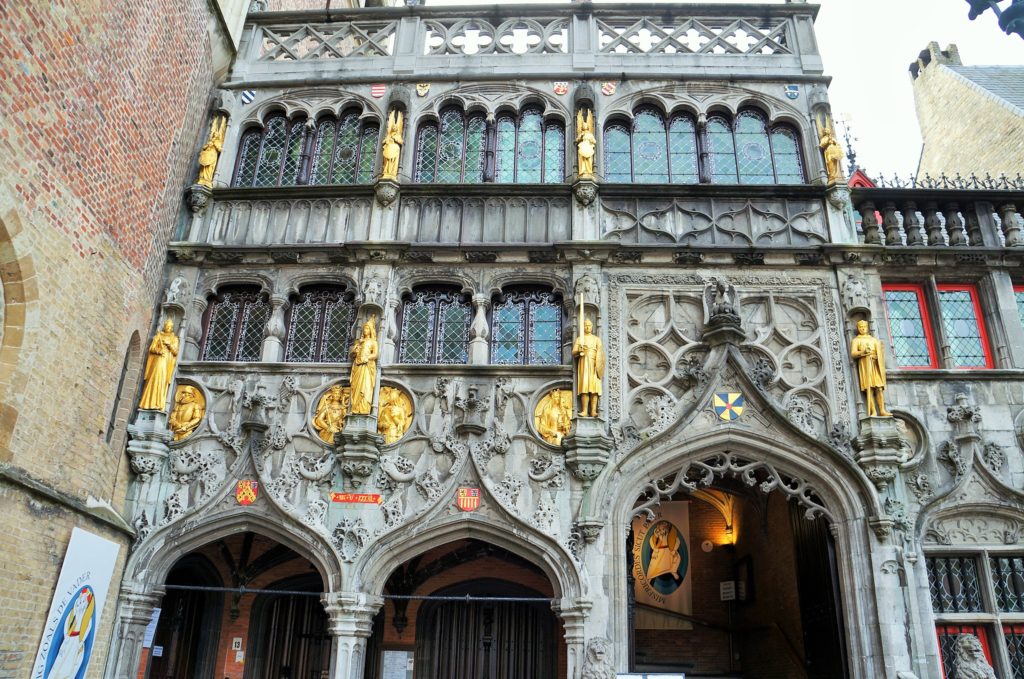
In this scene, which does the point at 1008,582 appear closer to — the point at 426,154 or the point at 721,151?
the point at 721,151

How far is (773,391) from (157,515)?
927cm

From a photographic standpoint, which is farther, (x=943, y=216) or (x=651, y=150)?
(x=651, y=150)

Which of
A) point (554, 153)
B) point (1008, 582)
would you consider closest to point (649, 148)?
point (554, 153)

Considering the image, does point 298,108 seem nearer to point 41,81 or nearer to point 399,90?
point 399,90

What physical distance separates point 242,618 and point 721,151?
470 inches

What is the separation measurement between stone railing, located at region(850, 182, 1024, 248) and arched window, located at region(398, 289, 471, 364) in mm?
6819

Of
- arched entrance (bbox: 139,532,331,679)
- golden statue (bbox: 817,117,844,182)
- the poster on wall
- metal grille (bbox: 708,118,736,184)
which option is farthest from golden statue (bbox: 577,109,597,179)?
the poster on wall

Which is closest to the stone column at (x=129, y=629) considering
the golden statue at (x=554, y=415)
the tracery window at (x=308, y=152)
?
the golden statue at (x=554, y=415)

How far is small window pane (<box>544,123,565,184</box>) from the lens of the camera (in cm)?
1350

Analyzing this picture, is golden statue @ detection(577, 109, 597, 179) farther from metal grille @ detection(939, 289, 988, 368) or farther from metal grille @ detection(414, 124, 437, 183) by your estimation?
metal grille @ detection(939, 289, 988, 368)

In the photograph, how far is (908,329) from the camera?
40.5 feet

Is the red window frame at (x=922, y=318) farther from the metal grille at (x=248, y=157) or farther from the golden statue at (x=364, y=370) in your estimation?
the metal grille at (x=248, y=157)

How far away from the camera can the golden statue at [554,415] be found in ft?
36.9

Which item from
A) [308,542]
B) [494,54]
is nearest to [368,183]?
[494,54]
